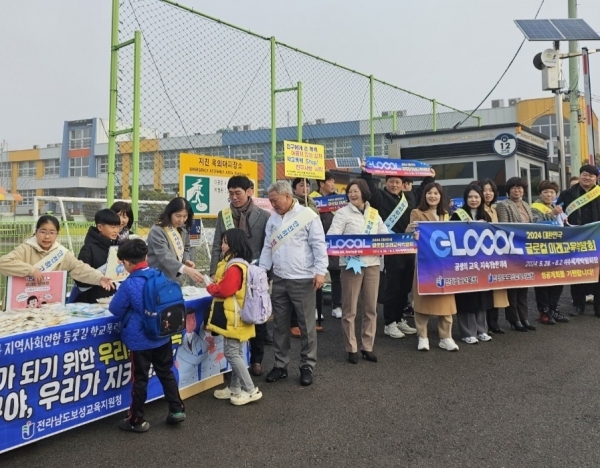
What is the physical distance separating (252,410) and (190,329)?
2.71ft

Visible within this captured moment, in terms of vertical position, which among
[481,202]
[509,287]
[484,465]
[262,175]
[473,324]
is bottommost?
[484,465]

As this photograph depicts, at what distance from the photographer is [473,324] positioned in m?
5.46

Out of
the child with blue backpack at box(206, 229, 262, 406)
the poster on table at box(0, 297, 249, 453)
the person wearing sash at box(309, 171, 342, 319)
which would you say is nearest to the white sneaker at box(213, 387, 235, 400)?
the child with blue backpack at box(206, 229, 262, 406)

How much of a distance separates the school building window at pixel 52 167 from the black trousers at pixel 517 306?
147ft

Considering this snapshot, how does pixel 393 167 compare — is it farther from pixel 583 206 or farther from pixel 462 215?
pixel 583 206

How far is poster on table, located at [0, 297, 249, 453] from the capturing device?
111 inches

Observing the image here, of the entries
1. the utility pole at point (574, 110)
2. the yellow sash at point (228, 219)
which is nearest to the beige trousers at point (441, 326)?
the yellow sash at point (228, 219)

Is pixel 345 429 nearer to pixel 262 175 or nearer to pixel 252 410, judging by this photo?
pixel 252 410

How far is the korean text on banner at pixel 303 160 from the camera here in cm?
597

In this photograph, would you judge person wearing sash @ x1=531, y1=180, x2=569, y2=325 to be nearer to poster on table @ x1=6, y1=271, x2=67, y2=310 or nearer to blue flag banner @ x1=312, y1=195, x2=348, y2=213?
blue flag banner @ x1=312, y1=195, x2=348, y2=213

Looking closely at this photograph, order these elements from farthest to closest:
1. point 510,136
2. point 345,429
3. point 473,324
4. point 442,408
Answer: point 510,136 → point 473,324 → point 442,408 → point 345,429

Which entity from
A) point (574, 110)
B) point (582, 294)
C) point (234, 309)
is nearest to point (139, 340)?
point (234, 309)

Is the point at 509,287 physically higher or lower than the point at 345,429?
higher

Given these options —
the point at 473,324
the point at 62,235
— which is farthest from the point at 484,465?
the point at 62,235
